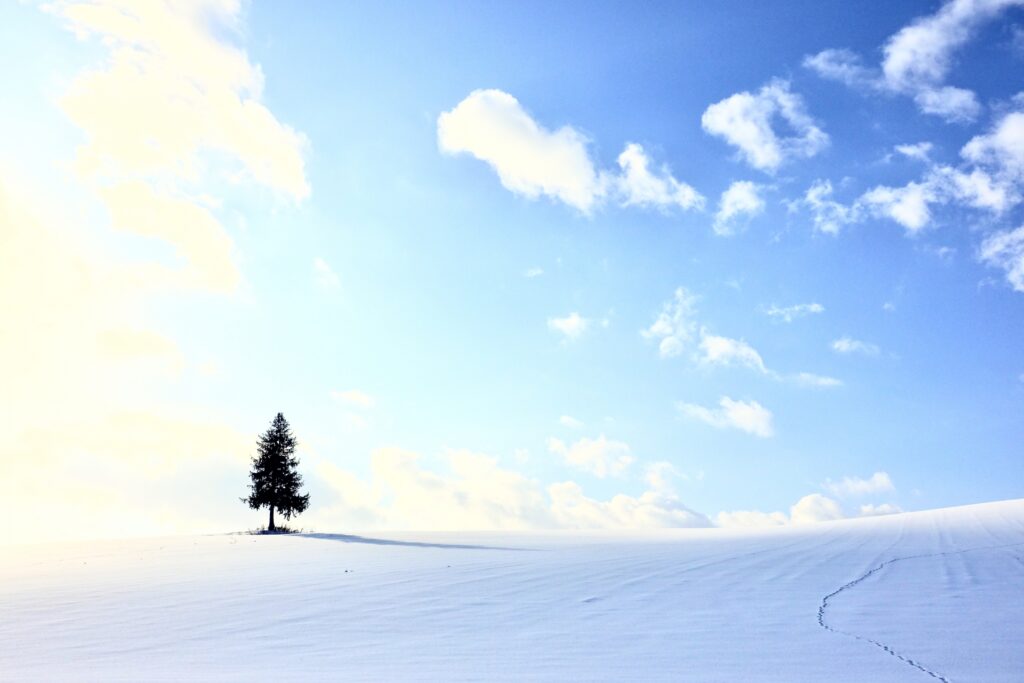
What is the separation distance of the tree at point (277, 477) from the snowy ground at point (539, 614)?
57.1 feet

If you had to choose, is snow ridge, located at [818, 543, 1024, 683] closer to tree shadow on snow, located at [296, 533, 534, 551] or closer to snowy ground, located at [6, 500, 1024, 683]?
snowy ground, located at [6, 500, 1024, 683]

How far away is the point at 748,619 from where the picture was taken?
1450 cm

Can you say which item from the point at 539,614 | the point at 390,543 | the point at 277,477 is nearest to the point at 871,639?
the point at 539,614

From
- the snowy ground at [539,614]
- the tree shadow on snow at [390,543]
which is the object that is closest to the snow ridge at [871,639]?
the snowy ground at [539,614]

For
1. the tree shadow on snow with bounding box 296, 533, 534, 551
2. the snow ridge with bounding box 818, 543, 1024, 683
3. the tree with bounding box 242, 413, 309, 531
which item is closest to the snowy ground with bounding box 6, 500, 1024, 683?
the snow ridge with bounding box 818, 543, 1024, 683

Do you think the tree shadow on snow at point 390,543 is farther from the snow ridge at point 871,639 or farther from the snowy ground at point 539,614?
the snow ridge at point 871,639

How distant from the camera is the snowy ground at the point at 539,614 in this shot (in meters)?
11.2

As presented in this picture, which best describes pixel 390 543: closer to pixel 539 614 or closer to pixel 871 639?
pixel 539 614

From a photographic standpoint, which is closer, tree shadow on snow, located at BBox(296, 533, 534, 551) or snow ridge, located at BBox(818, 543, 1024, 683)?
snow ridge, located at BBox(818, 543, 1024, 683)

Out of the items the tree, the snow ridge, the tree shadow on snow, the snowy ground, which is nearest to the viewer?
the snow ridge

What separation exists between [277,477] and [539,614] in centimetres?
3389

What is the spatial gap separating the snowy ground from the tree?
17.4 m

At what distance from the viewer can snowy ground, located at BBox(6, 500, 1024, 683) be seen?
1119cm

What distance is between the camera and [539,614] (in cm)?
1588
